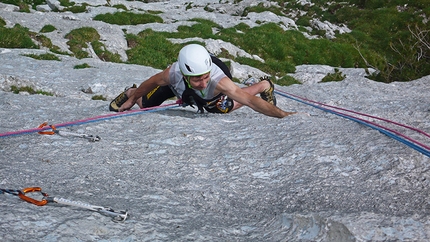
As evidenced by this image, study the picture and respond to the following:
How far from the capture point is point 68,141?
621 cm

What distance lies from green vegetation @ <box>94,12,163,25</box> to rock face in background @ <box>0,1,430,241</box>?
18.3 m

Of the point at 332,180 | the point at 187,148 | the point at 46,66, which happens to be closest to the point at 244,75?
the point at 46,66

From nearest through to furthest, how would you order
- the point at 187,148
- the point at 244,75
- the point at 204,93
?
1. the point at 187,148
2. the point at 204,93
3. the point at 244,75

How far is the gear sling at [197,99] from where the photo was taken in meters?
8.41

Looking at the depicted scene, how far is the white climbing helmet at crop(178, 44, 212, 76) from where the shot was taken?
23.5ft

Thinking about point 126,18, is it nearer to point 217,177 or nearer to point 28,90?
point 28,90

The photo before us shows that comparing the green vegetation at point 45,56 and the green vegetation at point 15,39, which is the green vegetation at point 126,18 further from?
the green vegetation at point 45,56

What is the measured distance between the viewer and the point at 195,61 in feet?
23.4

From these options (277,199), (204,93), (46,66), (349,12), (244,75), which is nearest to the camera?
(277,199)

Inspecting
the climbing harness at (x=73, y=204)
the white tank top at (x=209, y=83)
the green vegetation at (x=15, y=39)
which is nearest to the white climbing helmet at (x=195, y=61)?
the white tank top at (x=209, y=83)

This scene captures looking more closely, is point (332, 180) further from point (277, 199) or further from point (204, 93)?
point (204, 93)

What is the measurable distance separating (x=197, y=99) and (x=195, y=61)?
1.42m

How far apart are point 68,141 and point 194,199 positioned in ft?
8.69

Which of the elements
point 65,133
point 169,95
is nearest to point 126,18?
point 169,95
